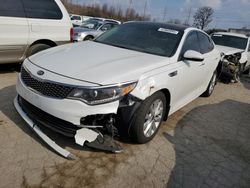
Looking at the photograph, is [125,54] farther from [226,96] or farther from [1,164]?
[226,96]

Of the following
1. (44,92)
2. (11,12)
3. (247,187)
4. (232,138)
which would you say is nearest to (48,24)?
(11,12)

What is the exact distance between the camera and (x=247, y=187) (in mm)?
2979

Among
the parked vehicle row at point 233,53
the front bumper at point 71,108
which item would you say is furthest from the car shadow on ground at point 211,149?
the parked vehicle row at point 233,53

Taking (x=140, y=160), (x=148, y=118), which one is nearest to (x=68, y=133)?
(x=140, y=160)

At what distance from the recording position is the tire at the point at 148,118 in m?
3.09

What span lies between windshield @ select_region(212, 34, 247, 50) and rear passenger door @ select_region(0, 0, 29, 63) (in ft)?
23.5

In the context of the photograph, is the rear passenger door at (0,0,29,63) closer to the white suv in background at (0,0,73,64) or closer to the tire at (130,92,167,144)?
the white suv in background at (0,0,73,64)

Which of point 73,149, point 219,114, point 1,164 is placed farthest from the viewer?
point 219,114

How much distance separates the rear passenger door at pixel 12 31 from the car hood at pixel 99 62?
6.61ft

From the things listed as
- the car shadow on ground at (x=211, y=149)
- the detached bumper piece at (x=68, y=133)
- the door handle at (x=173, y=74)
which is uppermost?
the door handle at (x=173, y=74)

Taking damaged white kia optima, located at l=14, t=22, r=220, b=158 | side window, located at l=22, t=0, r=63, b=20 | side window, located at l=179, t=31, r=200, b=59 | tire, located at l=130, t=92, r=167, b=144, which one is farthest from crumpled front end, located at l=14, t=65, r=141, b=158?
side window, located at l=22, t=0, r=63, b=20

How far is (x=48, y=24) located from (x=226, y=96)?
15.6 ft

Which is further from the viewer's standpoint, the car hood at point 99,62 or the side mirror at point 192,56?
the side mirror at point 192,56

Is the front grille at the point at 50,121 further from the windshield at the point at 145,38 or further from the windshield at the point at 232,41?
the windshield at the point at 232,41
